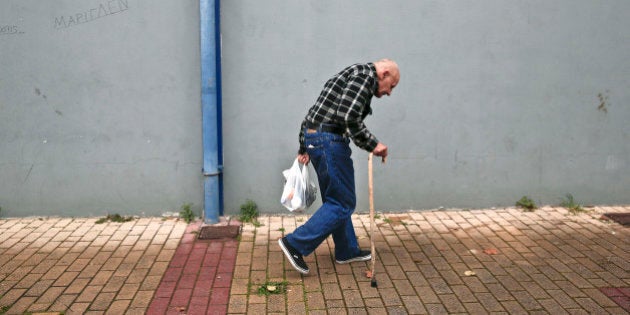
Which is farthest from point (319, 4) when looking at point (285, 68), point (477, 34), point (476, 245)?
point (476, 245)

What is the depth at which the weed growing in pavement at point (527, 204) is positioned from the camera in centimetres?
626

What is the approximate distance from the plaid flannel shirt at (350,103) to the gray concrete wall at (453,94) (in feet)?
4.93

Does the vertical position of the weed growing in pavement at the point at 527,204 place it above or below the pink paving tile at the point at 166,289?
above

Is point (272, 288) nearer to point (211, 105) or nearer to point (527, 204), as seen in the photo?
point (211, 105)

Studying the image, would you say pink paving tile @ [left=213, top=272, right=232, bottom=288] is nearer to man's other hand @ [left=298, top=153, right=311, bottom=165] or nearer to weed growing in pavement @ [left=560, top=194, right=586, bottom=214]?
man's other hand @ [left=298, top=153, right=311, bottom=165]

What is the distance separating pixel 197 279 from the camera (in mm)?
4566

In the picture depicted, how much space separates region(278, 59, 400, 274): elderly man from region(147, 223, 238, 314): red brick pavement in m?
0.59

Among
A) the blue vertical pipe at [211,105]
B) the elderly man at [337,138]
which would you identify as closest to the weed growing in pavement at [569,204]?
the elderly man at [337,138]

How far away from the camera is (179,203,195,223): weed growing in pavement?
19.5 feet

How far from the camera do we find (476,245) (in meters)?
5.31

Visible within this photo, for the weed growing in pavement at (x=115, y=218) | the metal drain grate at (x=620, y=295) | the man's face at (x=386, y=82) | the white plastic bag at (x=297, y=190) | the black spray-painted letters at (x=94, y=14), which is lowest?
the metal drain grate at (x=620, y=295)

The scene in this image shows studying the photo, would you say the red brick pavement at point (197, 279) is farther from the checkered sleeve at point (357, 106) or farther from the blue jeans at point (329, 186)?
the checkered sleeve at point (357, 106)

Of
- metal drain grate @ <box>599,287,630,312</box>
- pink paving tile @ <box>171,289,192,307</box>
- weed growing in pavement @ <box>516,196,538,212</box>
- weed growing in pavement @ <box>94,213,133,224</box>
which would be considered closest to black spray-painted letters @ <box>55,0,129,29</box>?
weed growing in pavement @ <box>94,213,133,224</box>

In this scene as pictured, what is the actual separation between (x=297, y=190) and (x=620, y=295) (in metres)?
2.52
